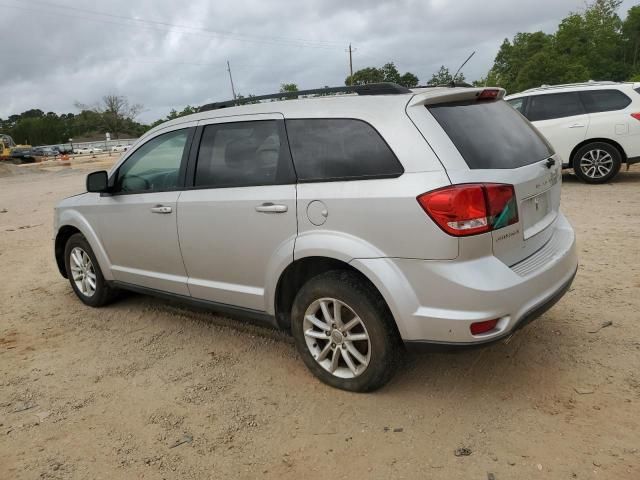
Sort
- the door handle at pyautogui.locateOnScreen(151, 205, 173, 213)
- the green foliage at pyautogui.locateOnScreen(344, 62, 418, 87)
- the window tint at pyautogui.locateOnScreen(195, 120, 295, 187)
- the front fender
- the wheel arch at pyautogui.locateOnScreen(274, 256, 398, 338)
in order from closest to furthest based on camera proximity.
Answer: the wheel arch at pyautogui.locateOnScreen(274, 256, 398, 338), the window tint at pyautogui.locateOnScreen(195, 120, 295, 187), the door handle at pyautogui.locateOnScreen(151, 205, 173, 213), the front fender, the green foliage at pyautogui.locateOnScreen(344, 62, 418, 87)

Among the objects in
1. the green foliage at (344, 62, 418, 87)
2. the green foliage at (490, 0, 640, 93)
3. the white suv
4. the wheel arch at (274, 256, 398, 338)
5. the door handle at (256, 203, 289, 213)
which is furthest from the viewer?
the green foliage at (344, 62, 418, 87)

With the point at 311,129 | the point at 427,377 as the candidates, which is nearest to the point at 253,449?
the point at 427,377

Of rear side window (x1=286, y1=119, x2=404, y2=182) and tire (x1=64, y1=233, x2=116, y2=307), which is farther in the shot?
tire (x1=64, y1=233, x2=116, y2=307)

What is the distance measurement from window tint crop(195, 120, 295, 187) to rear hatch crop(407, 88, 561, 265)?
0.90 meters

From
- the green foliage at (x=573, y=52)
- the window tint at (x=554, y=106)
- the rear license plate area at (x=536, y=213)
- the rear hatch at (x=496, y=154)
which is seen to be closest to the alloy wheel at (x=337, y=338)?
the rear hatch at (x=496, y=154)

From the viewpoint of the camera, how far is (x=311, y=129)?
3.23 m

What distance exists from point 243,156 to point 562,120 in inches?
321

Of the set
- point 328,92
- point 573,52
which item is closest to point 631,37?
point 573,52

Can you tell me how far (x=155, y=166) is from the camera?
4.23 meters

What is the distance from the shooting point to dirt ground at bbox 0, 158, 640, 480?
2607 millimetres

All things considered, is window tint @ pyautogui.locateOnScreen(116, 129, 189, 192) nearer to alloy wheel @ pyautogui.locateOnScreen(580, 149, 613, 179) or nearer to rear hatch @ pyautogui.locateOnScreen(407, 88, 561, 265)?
rear hatch @ pyautogui.locateOnScreen(407, 88, 561, 265)

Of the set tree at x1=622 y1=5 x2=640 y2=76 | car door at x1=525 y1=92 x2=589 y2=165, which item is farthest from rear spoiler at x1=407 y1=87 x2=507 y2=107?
tree at x1=622 y1=5 x2=640 y2=76

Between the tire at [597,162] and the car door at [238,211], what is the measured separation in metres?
8.19

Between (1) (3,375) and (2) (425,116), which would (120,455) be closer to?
(1) (3,375)
